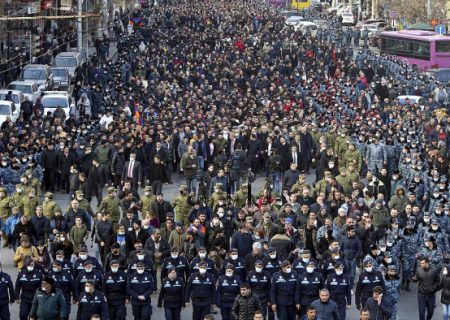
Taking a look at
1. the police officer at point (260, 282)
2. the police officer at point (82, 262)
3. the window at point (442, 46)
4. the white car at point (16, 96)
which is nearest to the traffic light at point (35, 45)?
the white car at point (16, 96)

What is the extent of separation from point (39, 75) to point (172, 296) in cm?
2666

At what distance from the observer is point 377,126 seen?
3412 cm

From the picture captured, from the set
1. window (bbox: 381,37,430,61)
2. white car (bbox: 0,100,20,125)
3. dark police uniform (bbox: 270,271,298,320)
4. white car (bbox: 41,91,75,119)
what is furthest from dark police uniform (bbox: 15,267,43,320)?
window (bbox: 381,37,430,61)

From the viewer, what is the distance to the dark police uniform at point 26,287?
20.2 m

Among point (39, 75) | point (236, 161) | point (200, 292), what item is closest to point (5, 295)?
point (200, 292)

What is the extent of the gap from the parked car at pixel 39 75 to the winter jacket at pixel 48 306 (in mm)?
26098

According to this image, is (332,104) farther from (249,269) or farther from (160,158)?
(249,269)

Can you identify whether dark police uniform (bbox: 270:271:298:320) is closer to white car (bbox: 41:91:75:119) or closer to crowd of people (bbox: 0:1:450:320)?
crowd of people (bbox: 0:1:450:320)

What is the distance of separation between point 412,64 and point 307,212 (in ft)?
118

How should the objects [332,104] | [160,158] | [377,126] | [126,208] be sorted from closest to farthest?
[126,208]
[160,158]
[377,126]
[332,104]

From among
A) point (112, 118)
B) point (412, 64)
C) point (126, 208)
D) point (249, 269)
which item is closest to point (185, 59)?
point (412, 64)

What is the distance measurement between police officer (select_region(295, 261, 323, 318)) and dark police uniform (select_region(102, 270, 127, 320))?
248 centimetres

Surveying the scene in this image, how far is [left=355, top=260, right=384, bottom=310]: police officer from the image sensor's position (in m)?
20.3

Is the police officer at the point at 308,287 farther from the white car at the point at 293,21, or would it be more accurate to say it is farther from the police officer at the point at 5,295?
the white car at the point at 293,21
